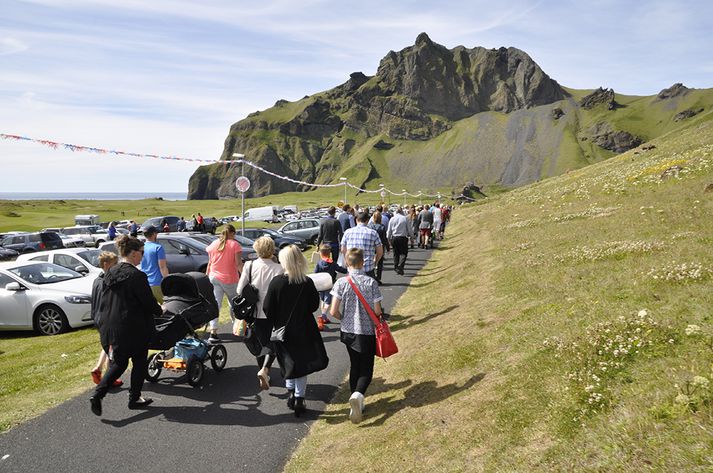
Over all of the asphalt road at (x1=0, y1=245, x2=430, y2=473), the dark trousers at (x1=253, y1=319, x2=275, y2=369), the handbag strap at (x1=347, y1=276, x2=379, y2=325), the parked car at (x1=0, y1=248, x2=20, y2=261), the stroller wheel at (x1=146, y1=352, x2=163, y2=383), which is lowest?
the parked car at (x1=0, y1=248, x2=20, y2=261)

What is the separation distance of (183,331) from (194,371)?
0.67 metres

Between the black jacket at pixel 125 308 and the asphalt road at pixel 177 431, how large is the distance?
1.05 metres

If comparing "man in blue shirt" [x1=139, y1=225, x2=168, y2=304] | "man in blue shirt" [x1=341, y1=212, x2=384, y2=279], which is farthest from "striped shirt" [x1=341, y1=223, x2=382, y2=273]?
"man in blue shirt" [x1=139, y1=225, x2=168, y2=304]

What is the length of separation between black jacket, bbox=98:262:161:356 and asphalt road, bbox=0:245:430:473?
1.05m

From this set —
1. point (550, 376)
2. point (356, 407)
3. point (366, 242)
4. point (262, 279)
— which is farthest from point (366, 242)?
point (550, 376)

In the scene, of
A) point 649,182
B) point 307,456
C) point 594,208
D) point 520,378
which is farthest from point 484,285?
point 649,182

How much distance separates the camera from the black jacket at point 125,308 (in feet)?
21.4

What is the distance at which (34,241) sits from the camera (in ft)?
124

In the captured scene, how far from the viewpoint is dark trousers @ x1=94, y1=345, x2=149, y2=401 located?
6.60 metres

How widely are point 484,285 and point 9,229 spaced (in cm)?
6855

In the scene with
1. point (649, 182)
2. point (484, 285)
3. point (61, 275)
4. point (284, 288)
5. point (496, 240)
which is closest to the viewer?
point (284, 288)

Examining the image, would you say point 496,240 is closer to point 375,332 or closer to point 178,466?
point 375,332

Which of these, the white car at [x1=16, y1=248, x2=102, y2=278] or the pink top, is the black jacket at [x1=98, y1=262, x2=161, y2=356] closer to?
the pink top

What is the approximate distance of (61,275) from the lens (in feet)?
44.3
